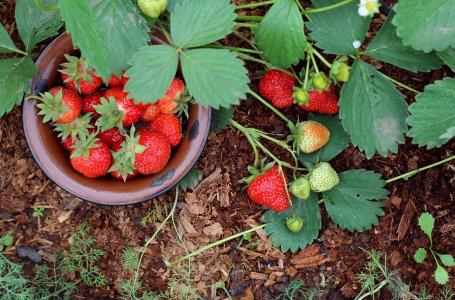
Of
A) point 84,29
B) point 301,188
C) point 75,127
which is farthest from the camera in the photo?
point 301,188

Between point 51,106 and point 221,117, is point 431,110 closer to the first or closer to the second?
point 221,117

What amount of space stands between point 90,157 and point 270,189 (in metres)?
0.44

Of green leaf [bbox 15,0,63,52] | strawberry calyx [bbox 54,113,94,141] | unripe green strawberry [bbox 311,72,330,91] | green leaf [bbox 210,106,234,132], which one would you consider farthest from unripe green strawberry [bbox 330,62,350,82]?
green leaf [bbox 15,0,63,52]

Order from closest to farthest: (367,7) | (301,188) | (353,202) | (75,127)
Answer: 1. (367,7)
2. (75,127)
3. (301,188)
4. (353,202)

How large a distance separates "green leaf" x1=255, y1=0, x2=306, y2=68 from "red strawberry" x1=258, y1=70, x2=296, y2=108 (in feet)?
0.33

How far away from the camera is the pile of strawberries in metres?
1.42

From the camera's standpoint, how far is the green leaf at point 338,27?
1.51m

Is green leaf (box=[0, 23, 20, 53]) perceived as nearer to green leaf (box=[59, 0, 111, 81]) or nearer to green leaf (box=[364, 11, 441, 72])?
green leaf (box=[59, 0, 111, 81])

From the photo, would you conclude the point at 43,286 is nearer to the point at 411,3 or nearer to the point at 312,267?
the point at 312,267

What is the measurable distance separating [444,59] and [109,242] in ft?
3.18

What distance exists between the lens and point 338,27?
4.99 feet

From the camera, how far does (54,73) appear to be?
1.47 metres

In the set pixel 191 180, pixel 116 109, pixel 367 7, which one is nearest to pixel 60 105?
pixel 116 109

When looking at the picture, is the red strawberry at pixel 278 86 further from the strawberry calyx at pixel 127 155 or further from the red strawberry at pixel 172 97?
the strawberry calyx at pixel 127 155
